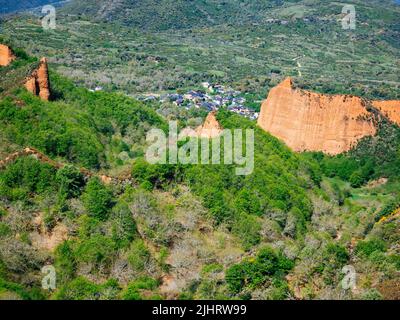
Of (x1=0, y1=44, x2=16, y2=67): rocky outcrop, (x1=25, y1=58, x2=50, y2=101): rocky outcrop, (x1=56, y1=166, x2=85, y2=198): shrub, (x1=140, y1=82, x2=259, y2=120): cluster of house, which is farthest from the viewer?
(x1=140, y1=82, x2=259, y2=120): cluster of house

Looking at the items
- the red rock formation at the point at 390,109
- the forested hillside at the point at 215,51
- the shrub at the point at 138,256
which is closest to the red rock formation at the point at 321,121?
the red rock formation at the point at 390,109

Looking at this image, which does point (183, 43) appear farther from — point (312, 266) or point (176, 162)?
point (312, 266)

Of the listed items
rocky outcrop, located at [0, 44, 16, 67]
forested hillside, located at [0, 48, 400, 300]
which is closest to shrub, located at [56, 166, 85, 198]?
forested hillside, located at [0, 48, 400, 300]

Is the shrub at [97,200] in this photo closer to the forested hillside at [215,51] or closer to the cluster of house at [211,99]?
the cluster of house at [211,99]

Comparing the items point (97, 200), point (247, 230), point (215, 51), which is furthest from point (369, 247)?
point (215, 51)

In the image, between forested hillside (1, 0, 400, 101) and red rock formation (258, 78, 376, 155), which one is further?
forested hillside (1, 0, 400, 101)

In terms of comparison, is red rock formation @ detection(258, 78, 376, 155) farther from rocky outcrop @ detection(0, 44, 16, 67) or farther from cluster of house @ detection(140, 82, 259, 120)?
rocky outcrop @ detection(0, 44, 16, 67)
